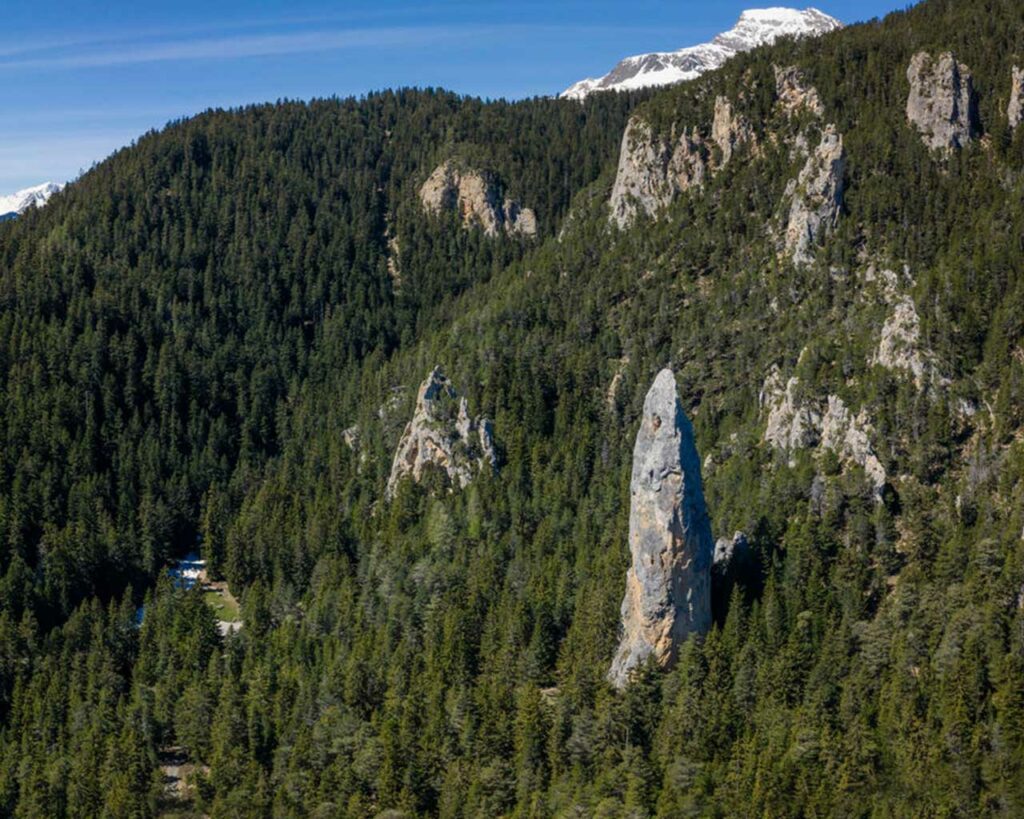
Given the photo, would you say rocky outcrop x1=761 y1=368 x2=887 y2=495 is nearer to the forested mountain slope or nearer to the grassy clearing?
the forested mountain slope

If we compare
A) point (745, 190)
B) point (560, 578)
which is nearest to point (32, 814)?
point (560, 578)

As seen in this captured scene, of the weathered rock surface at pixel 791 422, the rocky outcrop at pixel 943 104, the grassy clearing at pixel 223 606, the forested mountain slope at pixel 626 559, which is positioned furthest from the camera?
the rocky outcrop at pixel 943 104

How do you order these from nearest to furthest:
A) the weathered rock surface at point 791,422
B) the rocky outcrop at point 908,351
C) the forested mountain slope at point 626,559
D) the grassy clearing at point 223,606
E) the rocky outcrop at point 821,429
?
the forested mountain slope at point 626,559 → the rocky outcrop at point 821,429 → the rocky outcrop at point 908,351 → the weathered rock surface at point 791,422 → the grassy clearing at point 223,606

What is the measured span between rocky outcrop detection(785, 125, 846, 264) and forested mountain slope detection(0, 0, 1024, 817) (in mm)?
498

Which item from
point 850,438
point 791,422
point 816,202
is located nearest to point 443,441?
point 791,422

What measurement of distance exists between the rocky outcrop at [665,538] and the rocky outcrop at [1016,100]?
105164mm

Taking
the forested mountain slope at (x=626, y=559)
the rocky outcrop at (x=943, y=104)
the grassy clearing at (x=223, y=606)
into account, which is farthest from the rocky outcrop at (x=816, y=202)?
the grassy clearing at (x=223, y=606)

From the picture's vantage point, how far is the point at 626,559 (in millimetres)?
128875

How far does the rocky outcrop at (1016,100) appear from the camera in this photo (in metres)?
182

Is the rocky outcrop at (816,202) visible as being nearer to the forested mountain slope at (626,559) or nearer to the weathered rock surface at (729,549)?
the forested mountain slope at (626,559)

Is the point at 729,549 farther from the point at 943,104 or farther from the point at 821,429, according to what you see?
the point at 943,104

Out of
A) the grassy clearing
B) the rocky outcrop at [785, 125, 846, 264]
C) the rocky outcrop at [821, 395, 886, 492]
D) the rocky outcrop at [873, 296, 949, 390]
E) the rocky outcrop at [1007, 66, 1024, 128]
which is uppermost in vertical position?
the rocky outcrop at [1007, 66, 1024, 128]

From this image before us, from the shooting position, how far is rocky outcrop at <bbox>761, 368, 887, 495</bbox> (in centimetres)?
13688

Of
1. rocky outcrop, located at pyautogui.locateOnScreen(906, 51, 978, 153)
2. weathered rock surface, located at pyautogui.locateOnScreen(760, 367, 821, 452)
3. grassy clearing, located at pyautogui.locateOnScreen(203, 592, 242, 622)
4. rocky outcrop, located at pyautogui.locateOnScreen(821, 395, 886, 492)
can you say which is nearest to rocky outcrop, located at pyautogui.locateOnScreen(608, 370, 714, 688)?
rocky outcrop, located at pyautogui.locateOnScreen(821, 395, 886, 492)
